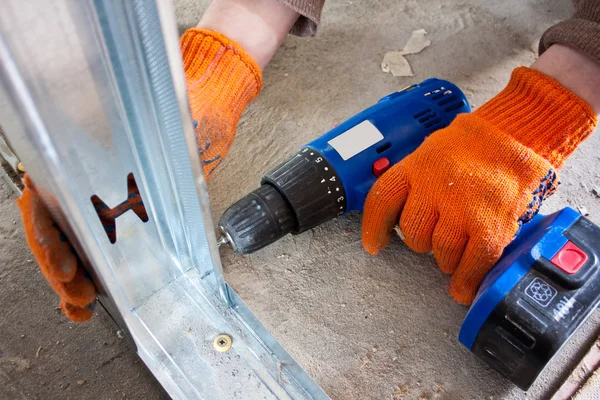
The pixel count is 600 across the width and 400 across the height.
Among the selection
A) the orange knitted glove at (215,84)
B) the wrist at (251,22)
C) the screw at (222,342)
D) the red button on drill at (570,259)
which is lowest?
the screw at (222,342)

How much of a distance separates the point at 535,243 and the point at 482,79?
572mm

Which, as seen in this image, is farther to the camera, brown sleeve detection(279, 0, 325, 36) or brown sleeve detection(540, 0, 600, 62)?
brown sleeve detection(279, 0, 325, 36)

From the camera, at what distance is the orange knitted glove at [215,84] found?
90 cm

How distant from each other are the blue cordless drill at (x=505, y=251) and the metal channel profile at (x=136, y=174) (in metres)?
0.16

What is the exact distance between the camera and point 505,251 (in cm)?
82

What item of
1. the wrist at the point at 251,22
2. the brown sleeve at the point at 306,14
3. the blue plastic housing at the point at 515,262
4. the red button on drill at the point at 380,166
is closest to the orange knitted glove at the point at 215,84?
the wrist at the point at 251,22

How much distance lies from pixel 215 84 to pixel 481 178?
472 mm

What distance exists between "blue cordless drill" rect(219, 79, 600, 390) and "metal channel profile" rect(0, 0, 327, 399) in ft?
0.53

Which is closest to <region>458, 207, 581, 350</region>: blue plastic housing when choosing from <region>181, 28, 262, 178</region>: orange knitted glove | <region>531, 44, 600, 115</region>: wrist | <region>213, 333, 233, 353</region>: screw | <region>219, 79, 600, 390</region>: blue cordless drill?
<region>219, 79, 600, 390</region>: blue cordless drill

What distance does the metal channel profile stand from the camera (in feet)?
1.27

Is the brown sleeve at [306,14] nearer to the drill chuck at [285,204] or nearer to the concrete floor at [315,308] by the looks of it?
the concrete floor at [315,308]

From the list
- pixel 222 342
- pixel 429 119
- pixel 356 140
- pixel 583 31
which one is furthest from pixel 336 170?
pixel 583 31

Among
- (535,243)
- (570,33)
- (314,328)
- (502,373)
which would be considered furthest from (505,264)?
(570,33)

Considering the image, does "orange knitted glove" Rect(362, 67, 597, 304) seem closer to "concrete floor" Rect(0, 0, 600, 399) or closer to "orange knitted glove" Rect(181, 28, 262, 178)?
"concrete floor" Rect(0, 0, 600, 399)
